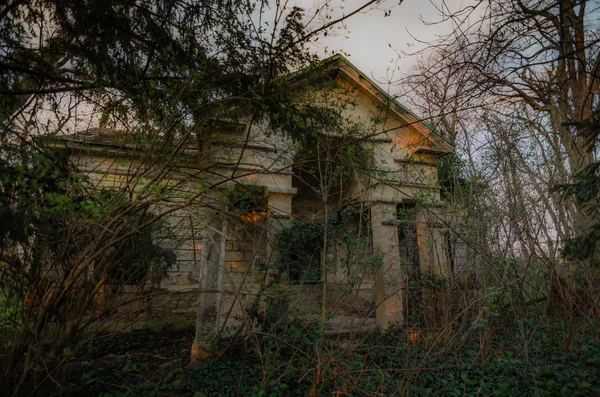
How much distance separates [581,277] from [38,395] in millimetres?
7337

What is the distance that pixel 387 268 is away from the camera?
25.1ft

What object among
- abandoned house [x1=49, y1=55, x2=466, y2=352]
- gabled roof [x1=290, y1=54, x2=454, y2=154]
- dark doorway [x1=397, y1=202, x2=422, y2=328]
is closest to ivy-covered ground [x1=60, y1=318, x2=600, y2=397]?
abandoned house [x1=49, y1=55, x2=466, y2=352]

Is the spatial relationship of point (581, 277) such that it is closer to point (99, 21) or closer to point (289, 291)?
point (289, 291)

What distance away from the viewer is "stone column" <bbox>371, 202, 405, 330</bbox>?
7.44 meters

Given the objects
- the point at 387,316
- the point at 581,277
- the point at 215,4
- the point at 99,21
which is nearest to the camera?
the point at 99,21

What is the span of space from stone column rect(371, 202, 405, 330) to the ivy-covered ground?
1.13 meters

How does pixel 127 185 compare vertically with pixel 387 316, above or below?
above

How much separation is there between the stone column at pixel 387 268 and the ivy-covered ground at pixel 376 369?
1.13 m

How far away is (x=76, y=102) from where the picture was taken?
407 cm

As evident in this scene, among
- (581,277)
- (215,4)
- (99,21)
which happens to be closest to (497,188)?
(581,277)

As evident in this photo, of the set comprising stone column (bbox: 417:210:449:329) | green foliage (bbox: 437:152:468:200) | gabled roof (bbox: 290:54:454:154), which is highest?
gabled roof (bbox: 290:54:454:154)

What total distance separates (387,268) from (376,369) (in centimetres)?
363

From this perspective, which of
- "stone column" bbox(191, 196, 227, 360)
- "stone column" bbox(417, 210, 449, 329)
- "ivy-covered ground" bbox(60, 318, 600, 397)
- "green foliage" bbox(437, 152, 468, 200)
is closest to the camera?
"ivy-covered ground" bbox(60, 318, 600, 397)

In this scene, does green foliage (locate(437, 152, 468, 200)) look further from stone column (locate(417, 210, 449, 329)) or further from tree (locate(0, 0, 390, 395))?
tree (locate(0, 0, 390, 395))
